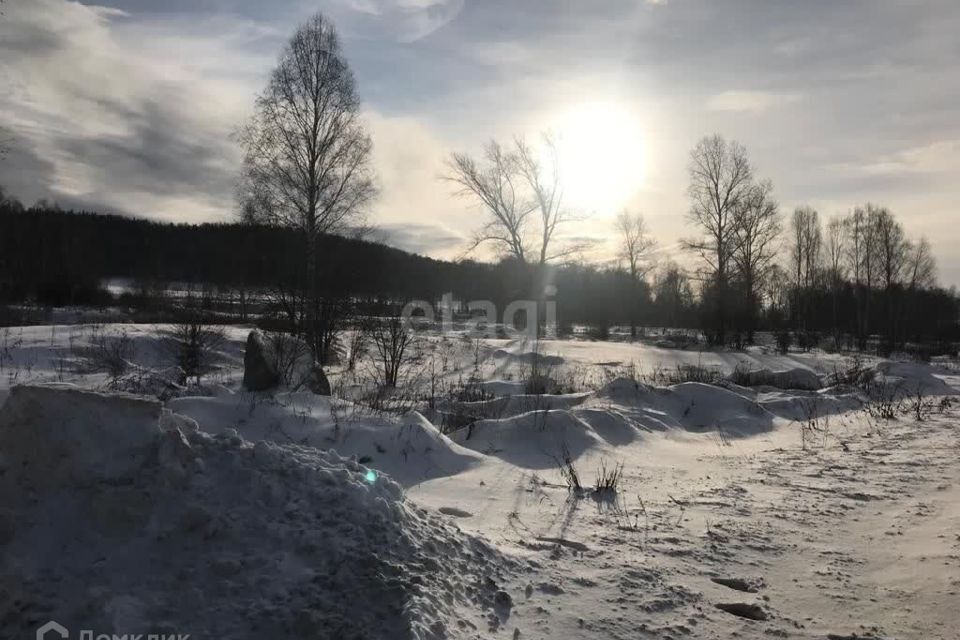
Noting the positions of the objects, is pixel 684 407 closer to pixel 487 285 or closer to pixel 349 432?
pixel 349 432

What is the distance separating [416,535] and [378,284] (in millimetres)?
10927

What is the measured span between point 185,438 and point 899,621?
3.50 m

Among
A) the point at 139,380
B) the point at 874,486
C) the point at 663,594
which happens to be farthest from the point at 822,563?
the point at 139,380

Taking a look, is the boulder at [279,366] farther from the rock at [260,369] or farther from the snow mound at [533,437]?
the snow mound at [533,437]

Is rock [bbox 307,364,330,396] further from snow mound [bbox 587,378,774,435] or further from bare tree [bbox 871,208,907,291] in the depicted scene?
bare tree [bbox 871,208,907,291]

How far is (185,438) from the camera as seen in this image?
286 cm

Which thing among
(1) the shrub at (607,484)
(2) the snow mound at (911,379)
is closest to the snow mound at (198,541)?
(1) the shrub at (607,484)

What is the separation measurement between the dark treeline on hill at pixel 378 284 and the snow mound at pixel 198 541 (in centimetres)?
882

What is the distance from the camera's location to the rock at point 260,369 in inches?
287

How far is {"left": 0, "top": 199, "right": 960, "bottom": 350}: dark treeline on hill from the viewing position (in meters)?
14.1

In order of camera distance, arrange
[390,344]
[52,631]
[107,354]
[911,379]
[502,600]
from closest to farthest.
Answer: [52,631] → [502,600] → [107,354] → [390,344] → [911,379]

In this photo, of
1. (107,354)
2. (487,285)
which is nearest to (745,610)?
(107,354)

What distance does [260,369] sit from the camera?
7.36m

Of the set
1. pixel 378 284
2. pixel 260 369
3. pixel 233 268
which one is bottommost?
pixel 260 369
